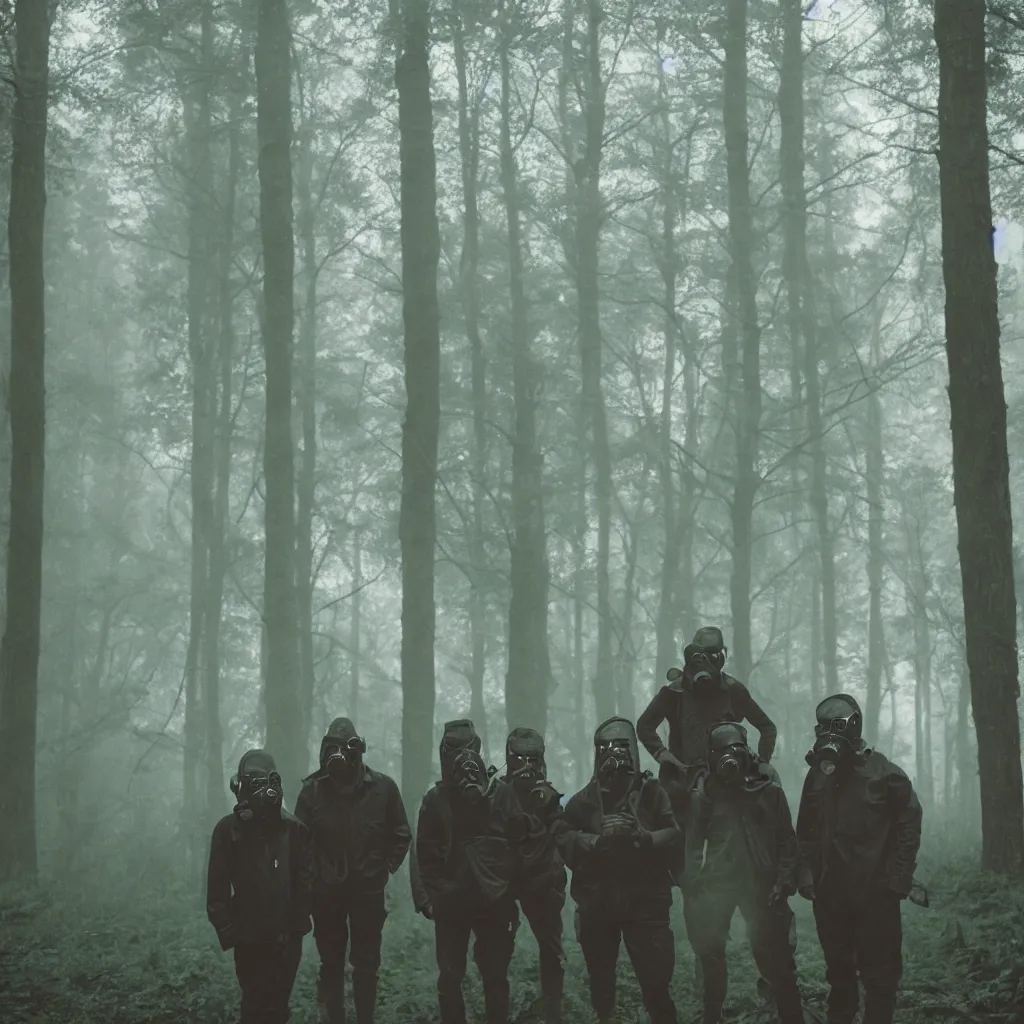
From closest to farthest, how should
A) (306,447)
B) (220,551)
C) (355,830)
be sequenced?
(355,830) → (220,551) → (306,447)

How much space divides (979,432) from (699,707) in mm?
4573

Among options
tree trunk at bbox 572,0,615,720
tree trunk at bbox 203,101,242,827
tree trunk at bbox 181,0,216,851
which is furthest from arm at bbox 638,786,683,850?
tree trunk at bbox 181,0,216,851

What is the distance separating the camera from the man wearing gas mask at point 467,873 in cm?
739

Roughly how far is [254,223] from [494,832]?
23.2 meters

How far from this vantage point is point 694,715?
8.60 metres

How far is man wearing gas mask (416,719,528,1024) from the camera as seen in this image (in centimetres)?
739

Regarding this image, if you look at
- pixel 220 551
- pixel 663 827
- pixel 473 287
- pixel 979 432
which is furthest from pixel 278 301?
pixel 663 827

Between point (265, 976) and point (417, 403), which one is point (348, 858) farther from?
point (417, 403)

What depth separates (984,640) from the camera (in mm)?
11219

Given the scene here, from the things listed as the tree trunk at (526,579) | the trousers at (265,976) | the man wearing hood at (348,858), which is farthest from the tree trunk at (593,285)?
the trousers at (265,976)

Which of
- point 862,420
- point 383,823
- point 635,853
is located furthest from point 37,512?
point 862,420

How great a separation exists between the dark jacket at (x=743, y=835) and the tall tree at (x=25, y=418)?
30.5 feet

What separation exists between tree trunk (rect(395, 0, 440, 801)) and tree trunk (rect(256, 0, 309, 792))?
152 cm

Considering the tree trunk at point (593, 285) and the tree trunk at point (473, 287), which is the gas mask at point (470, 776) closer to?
the tree trunk at point (473, 287)
